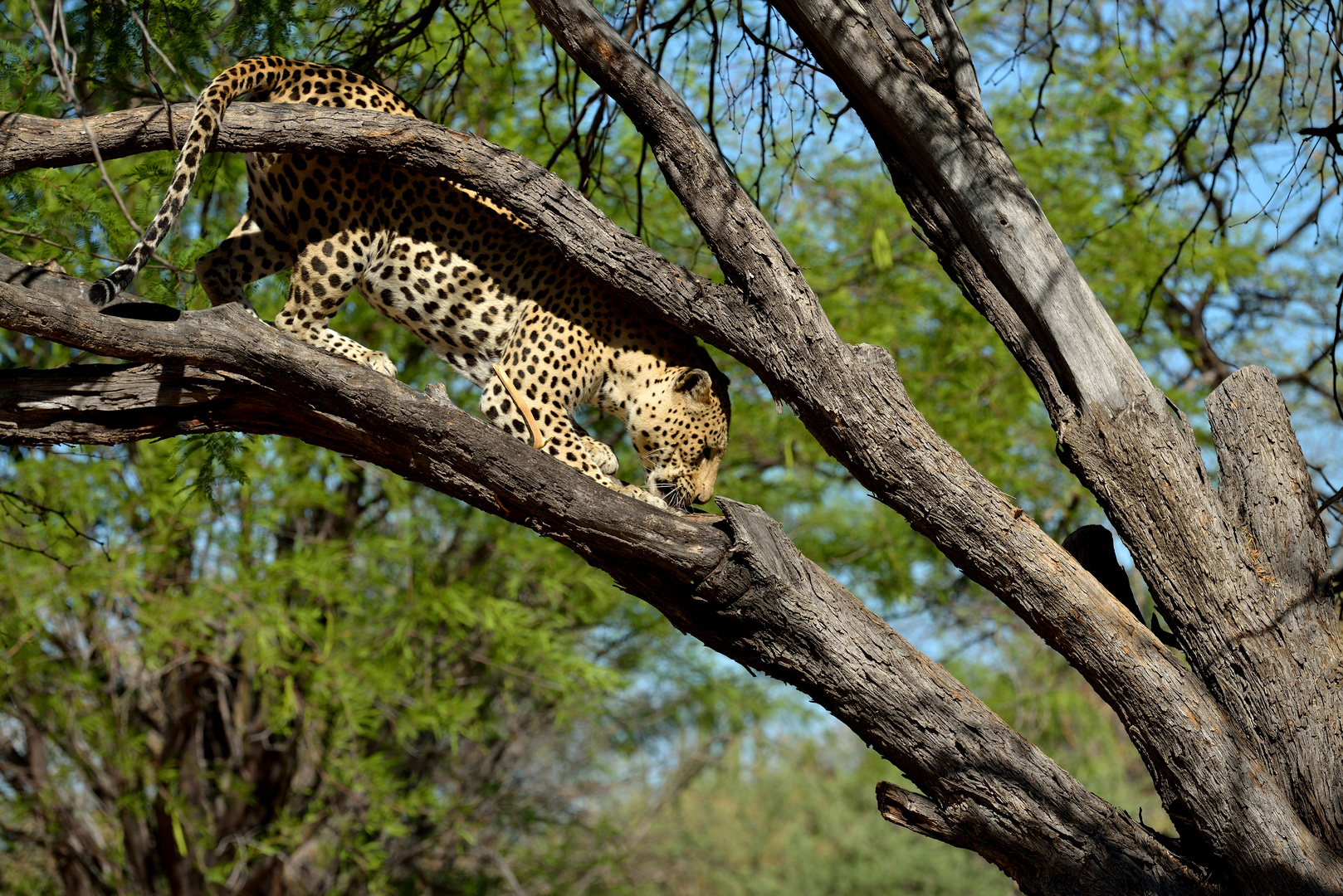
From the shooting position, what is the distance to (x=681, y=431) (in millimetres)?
5062

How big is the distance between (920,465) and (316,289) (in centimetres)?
218

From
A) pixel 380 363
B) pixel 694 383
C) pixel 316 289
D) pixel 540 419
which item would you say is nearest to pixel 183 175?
pixel 316 289

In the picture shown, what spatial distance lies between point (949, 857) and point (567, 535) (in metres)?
13.7

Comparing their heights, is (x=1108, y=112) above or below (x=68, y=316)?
above

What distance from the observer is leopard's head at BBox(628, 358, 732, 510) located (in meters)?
4.98

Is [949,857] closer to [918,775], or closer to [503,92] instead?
[503,92]

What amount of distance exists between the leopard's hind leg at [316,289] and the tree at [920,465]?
1.99 ft

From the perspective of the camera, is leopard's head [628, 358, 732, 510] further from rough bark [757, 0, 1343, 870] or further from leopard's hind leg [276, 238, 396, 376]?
rough bark [757, 0, 1343, 870]

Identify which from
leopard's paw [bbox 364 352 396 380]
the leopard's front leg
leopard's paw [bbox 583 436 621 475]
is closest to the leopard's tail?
leopard's paw [bbox 364 352 396 380]

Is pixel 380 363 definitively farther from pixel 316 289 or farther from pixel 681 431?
pixel 681 431

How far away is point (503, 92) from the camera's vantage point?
30.1ft

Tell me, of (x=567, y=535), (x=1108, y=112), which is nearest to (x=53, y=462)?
(x=567, y=535)

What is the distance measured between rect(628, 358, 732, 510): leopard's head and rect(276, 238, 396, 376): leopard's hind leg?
4.04 ft

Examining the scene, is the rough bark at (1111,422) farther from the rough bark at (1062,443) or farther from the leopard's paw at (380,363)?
the leopard's paw at (380,363)
